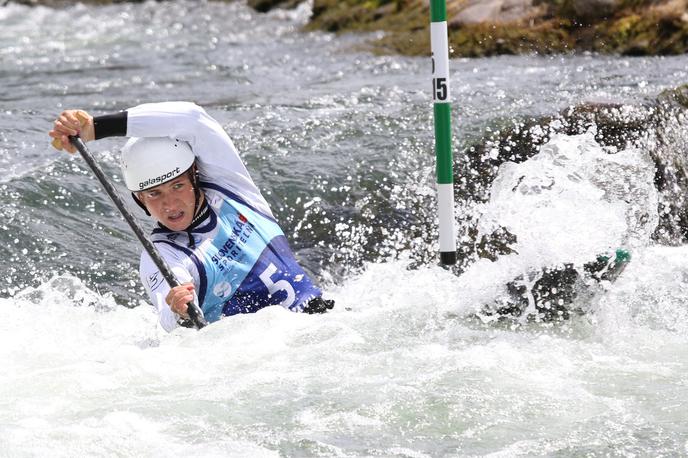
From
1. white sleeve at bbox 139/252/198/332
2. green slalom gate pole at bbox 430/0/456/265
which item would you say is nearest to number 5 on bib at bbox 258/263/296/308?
white sleeve at bbox 139/252/198/332

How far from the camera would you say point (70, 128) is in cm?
520

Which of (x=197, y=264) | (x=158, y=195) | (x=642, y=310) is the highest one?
(x=158, y=195)

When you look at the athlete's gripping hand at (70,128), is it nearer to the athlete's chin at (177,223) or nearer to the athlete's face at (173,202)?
the athlete's face at (173,202)

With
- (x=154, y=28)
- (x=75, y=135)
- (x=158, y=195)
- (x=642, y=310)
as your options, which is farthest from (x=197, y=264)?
(x=154, y=28)

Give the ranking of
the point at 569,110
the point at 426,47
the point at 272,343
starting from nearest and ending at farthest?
the point at 272,343
the point at 569,110
the point at 426,47

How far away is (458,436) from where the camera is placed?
13.7 ft

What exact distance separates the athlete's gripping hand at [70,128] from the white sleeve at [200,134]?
191 millimetres

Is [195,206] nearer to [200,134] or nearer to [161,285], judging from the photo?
[200,134]

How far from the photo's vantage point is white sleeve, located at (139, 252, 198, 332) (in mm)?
5082

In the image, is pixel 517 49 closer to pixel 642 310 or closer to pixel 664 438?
pixel 642 310

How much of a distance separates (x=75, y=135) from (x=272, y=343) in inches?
53.1

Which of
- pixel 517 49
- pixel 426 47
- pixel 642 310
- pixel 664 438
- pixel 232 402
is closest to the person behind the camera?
pixel 664 438

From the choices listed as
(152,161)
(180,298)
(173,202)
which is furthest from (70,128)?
(180,298)

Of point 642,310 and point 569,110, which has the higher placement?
point 569,110
